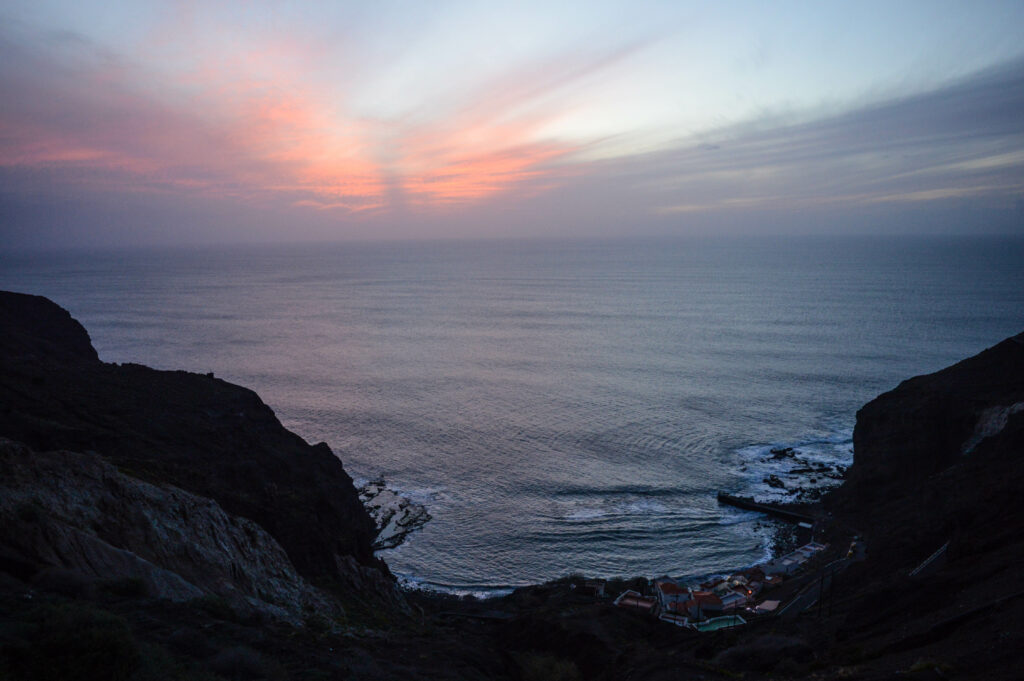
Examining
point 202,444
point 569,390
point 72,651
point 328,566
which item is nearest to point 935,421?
point 569,390

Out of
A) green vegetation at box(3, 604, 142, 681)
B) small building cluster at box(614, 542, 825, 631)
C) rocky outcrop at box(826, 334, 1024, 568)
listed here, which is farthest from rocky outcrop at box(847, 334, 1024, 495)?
green vegetation at box(3, 604, 142, 681)

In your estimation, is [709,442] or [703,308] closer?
[709,442]

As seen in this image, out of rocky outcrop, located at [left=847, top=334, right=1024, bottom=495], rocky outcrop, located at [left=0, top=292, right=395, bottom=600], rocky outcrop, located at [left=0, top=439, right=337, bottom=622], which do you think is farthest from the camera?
rocky outcrop, located at [left=847, top=334, right=1024, bottom=495]

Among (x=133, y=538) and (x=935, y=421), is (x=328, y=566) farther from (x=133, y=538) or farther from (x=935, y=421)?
Answer: (x=935, y=421)

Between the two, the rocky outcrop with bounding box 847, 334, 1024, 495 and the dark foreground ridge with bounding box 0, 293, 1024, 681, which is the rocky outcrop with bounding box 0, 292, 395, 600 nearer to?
the dark foreground ridge with bounding box 0, 293, 1024, 681

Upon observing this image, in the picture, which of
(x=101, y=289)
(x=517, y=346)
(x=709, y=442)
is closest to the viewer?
(x=709, y=442)

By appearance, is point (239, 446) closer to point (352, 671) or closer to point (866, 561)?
point (352, 671)

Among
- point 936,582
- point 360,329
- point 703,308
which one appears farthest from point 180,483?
point 703,308
